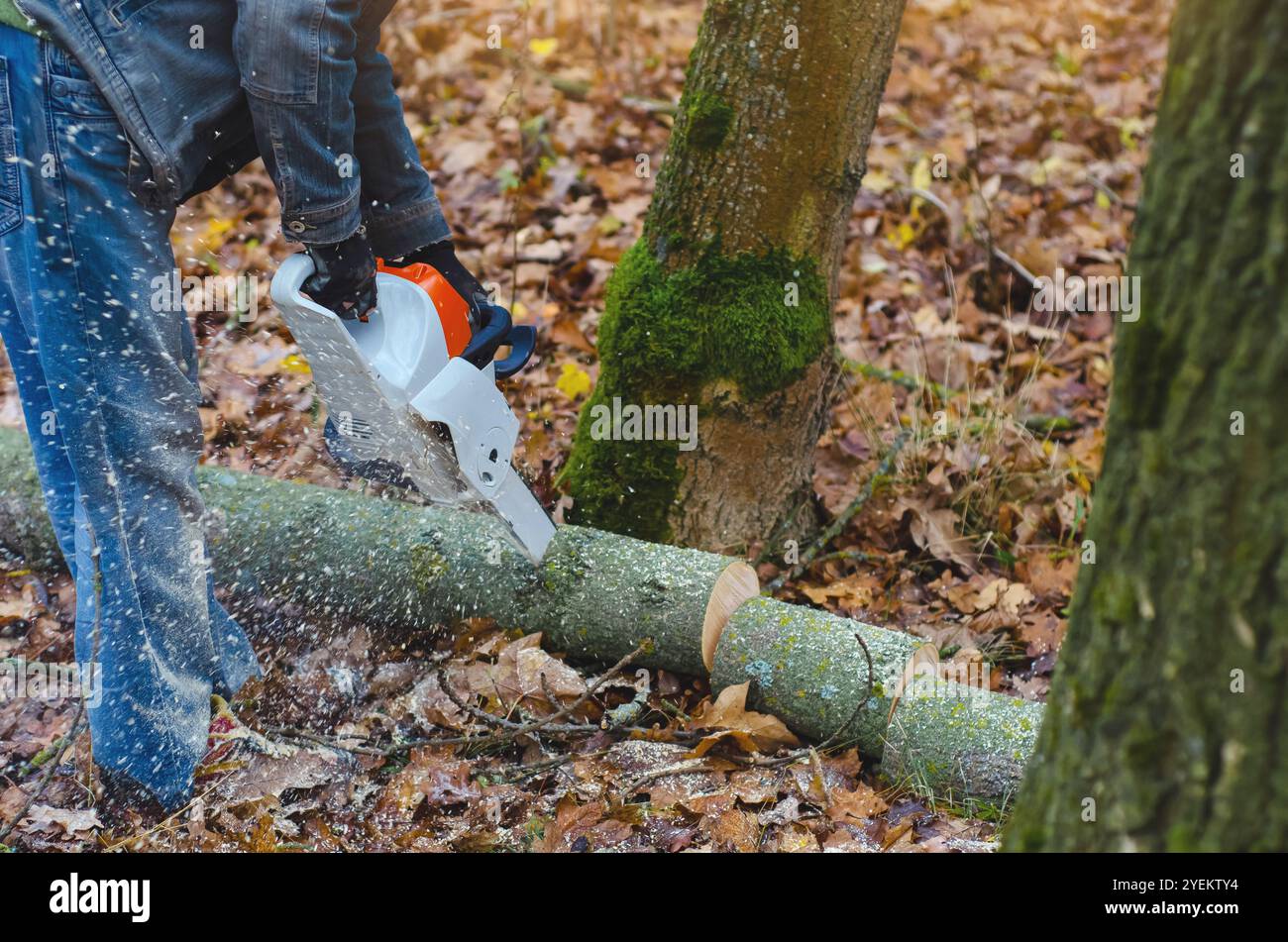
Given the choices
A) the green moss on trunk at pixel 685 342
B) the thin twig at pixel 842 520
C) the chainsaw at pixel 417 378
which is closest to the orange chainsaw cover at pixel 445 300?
the chainsaw at pixel 417 378

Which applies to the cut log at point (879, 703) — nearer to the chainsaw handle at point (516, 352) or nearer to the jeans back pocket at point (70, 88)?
the chainsaw handle at point (516, 352)

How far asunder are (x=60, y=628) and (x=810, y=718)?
2.16 meters

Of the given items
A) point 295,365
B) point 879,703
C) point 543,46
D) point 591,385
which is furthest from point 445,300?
point 543,46

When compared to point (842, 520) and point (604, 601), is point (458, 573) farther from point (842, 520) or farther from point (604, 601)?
point (842, 520)

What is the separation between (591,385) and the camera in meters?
3.84

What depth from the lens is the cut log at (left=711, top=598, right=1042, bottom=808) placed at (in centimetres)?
234

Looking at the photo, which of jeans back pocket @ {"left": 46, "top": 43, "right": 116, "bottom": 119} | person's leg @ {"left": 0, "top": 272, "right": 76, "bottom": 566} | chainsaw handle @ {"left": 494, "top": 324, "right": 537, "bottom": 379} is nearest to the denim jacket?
jeans back pocket @ {"left": 46, "top": 43, "right": 116, "bottom": 119}

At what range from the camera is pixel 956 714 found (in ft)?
7.86

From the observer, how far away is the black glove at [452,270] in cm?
256

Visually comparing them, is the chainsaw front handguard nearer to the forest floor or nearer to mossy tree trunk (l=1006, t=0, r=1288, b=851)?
the forest floor

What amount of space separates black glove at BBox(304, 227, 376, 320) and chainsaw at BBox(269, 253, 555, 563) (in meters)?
0.03

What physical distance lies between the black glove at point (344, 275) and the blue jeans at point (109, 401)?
0.31 m
